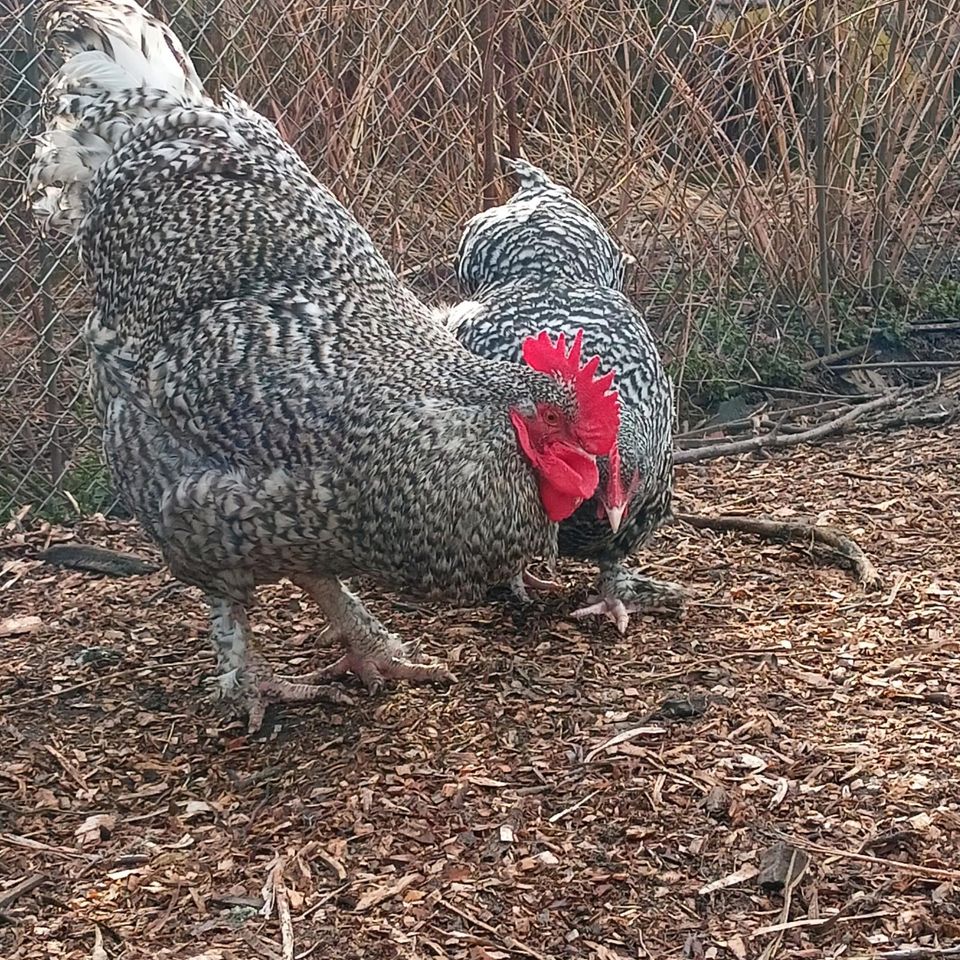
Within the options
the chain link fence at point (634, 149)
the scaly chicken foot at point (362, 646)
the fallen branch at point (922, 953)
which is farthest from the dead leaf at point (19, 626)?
the fallen branch at point (922, 953)

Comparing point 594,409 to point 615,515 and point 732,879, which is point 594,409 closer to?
point 615,515

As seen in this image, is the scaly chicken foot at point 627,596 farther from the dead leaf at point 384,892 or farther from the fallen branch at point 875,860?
the dead leaf at point 384,892

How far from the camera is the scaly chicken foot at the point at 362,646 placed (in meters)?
4.22

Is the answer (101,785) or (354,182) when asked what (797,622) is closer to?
(101,785)

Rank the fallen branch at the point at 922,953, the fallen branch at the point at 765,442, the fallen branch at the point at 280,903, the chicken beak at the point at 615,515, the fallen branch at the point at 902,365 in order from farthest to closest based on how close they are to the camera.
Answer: the fallen branch at the point at 902,365 → the fallen branch at the point at 765,442 → the chicken beak at the point at 615,515 → the fallen branch at the point at 280,903 → the fallen branch at the point at 922,953

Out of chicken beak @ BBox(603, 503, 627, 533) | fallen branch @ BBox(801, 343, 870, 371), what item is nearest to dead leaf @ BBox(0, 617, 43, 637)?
chicken beak @ BBox(603, 503, 627, 533)

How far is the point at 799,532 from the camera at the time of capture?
16.9 ft

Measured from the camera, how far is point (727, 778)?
139 inches

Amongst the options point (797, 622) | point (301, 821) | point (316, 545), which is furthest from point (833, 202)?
Result: point (301, 821)

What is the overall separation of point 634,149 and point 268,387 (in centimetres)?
353

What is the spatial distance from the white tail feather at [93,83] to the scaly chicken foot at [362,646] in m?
1.63

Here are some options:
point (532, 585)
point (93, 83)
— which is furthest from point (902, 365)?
point (93, 83)

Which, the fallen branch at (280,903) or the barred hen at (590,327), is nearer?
the fallen branch at (280,903)

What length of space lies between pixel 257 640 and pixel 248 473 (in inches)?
50.5
